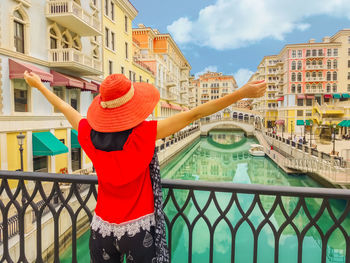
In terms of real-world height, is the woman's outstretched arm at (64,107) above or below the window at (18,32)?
below

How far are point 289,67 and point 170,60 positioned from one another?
2114cm

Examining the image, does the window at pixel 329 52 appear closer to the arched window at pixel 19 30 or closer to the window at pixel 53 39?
the window at pixel 53 39

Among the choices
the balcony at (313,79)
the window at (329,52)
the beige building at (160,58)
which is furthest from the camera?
the balcony at (313,79)

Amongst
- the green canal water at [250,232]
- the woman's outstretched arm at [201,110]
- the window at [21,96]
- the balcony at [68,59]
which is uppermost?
the balcony at [68,59]

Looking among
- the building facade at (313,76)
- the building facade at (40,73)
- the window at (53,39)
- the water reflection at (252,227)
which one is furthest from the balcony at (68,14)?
the building facade at (313,76)

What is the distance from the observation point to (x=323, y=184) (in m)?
17.5

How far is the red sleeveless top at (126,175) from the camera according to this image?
1503 mm

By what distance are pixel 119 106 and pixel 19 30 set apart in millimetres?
11988

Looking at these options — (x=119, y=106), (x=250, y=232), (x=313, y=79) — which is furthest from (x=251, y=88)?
(x=313, y=79)

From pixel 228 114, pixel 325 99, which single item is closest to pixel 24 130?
pixel 325 99

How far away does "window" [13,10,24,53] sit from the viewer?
34.8ft

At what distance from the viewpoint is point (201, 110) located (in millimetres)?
1531

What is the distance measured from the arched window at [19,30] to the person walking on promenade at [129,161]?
11360mm

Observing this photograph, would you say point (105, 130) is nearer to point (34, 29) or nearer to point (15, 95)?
point (15, 95)
